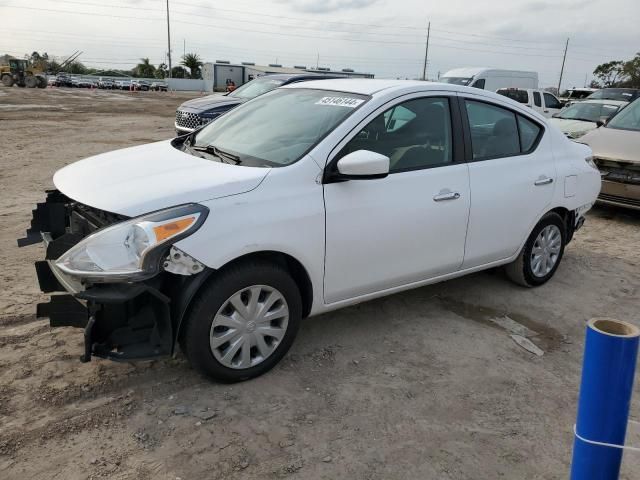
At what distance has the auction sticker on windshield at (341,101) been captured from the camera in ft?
12.1

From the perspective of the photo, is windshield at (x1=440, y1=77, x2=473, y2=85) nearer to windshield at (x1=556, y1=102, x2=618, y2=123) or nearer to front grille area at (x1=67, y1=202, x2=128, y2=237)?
windshield at (x1=556, y1=102, x2=618, y2=123)

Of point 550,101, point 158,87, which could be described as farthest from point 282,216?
point 158,87

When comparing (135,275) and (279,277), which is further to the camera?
(279,277)

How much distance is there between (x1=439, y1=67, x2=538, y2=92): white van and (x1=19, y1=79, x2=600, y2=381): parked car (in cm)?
1448

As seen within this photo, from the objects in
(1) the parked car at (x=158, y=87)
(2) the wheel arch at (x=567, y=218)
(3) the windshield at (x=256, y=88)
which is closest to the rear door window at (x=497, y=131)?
(2) the wheel arch at (x=567, y=218)

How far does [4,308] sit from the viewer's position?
4.00 meters

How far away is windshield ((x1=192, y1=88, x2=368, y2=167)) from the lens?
3.52 meters

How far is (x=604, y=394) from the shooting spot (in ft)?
5.54

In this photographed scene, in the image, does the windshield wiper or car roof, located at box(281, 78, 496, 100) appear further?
car roof, located at box(281, 78, 496, 100)

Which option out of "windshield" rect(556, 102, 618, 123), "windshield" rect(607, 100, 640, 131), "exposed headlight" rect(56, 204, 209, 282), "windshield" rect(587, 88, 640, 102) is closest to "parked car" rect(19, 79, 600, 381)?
"exposed headlight" rect(56, 204, 209, 282)

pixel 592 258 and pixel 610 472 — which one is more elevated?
pixel 610 472

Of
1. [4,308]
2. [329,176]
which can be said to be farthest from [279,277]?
[4,308]

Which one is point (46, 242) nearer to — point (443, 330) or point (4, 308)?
point (4, 308)

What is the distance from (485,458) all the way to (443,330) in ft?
4.75
